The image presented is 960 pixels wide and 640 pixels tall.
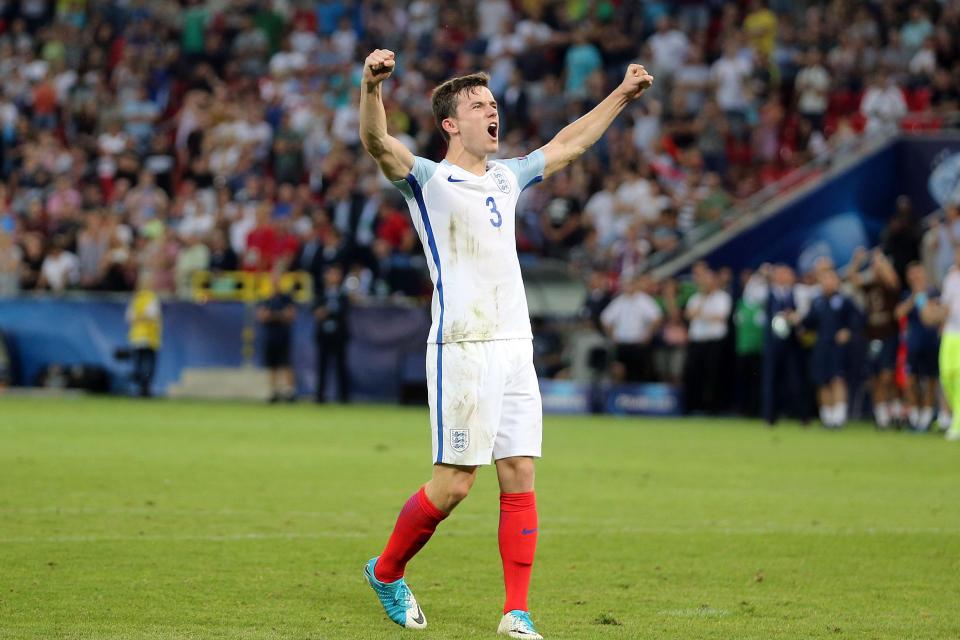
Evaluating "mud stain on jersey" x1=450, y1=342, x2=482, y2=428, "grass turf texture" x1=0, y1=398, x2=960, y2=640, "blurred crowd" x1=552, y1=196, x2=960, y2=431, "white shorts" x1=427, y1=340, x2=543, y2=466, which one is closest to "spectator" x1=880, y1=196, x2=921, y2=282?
"blurred crowd" x1=552, y1=196, x2=960, y2=431

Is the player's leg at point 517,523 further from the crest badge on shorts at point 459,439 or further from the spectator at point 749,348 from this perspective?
the spectator at point 749,348

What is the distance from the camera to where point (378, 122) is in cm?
679

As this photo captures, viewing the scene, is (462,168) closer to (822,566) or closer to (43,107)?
(822,566)

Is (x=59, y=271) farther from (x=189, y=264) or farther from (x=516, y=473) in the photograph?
(x=516, y=473)

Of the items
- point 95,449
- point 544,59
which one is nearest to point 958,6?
point 544,59

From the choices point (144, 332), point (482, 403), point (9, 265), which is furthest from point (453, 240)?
point (9, 265)

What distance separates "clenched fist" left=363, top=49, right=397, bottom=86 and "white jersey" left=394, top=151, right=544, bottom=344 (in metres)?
0.45

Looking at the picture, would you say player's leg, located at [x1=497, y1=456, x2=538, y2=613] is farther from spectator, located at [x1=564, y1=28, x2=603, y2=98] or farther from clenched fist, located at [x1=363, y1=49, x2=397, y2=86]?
A: spectator, located at [x1=564, y1=28, x2=603, y2=98]

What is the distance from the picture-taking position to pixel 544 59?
29.3 m

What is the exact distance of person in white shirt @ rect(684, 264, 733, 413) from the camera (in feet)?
79.7

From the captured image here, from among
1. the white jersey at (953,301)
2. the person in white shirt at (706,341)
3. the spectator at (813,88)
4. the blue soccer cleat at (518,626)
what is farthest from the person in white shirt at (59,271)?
the blue soccer cleat at (518,626)

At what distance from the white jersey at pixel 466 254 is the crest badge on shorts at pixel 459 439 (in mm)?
396

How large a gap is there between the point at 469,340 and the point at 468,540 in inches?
131

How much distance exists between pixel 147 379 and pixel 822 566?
19.6 metres
